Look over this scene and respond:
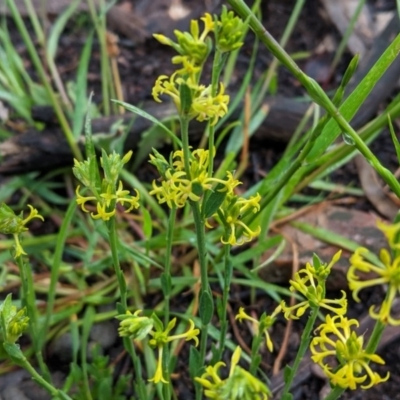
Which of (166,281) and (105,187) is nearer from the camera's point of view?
(105,187)

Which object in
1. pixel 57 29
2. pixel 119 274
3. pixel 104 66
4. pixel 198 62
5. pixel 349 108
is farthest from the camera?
pixel 57 29

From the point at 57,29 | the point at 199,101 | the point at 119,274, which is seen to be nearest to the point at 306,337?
the point at 119,274

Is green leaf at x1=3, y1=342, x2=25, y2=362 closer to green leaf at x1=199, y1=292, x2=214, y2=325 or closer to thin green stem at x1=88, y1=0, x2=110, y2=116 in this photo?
green leaf at x1=199, y1=292, x2=214, y2=325

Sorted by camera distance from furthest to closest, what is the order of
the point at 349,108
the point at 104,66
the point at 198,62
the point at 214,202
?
the point at 104,66 → the point at 349,108 → the point at 214,202 → the point at 198,62

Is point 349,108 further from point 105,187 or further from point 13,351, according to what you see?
point 13,351

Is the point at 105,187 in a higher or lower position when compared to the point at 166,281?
higher

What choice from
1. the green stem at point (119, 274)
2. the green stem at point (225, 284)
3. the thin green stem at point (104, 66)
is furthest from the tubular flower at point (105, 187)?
the thin green stem at point (104, 66)

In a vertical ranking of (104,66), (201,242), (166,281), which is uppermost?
(201,242)
